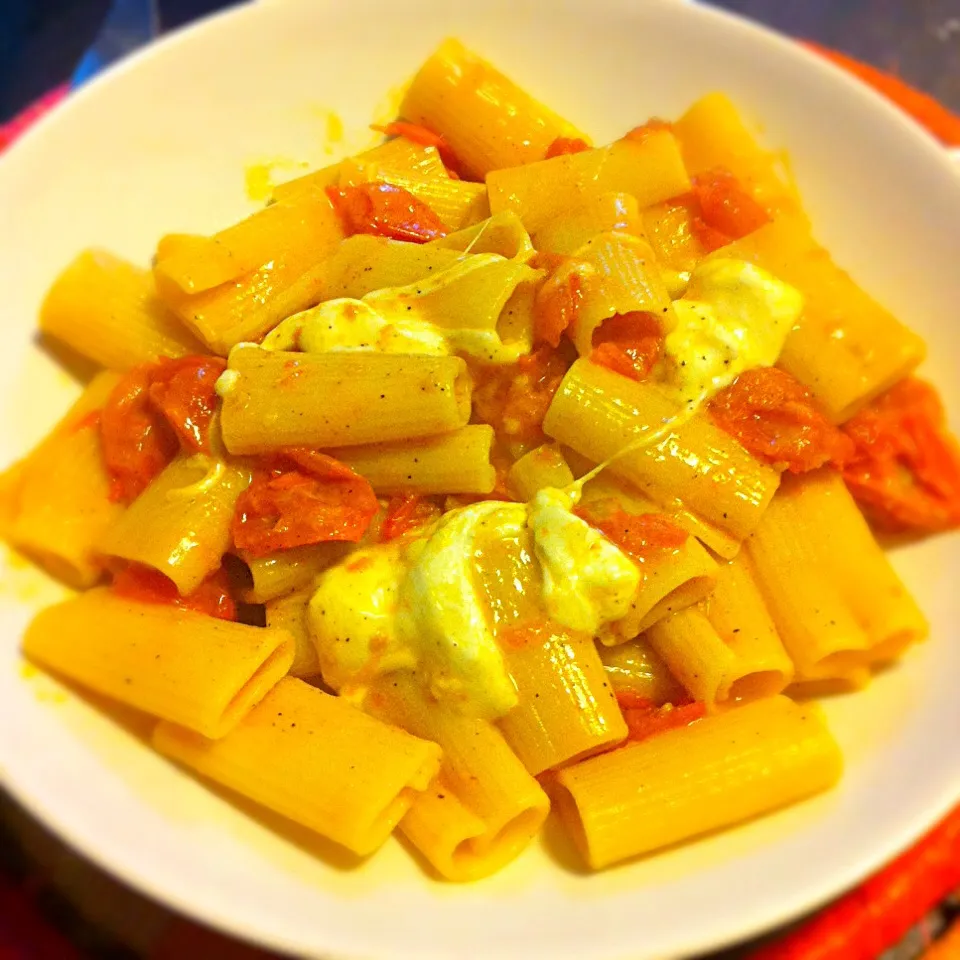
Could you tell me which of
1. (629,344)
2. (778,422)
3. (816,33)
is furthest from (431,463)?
(816,33)

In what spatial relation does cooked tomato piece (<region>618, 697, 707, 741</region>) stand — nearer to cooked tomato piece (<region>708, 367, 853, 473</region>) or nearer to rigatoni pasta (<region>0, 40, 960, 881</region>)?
rigatoni pasta (<region>0, 40, 960, 881</region>)

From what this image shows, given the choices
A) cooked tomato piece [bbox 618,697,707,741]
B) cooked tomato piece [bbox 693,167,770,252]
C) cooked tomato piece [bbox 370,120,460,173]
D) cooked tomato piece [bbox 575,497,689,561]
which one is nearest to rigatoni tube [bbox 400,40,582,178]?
cooked tomato piece [bbox 370,120,460,173]

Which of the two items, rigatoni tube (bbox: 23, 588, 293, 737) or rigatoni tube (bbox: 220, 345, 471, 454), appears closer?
rigatoni tube (bbox: 23, 588, 293, 737)

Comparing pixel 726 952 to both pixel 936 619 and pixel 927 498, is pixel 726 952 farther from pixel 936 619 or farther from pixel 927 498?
pixel 927 498

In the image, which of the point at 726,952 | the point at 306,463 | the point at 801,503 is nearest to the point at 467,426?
the point at 306,463

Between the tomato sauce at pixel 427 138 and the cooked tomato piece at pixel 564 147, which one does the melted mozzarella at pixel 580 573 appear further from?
the tomato sauce at pixel 427 138

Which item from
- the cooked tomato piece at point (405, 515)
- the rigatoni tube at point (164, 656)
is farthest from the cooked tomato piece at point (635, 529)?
the rigatoni tube at point (164, 656)
